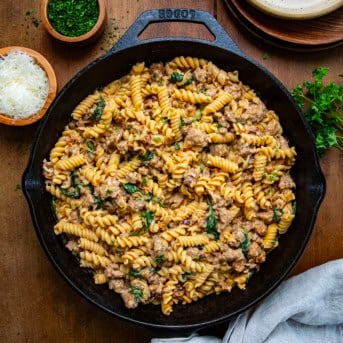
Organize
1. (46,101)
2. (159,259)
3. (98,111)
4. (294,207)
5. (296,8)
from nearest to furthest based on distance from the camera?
(159,259) < (98,111) < (294,207) < (46,101) < (296,8)

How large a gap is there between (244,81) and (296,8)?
2.43 ft

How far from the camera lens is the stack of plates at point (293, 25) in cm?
446

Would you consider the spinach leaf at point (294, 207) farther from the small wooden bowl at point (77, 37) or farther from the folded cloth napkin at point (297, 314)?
the small wooden bowl at point (77, 37)

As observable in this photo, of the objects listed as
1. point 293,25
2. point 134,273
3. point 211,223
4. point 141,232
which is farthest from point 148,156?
point 293,25

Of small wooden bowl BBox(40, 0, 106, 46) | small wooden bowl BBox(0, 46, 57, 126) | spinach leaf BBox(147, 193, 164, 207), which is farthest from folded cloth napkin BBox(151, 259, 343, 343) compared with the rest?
small wooden bowl BBox(40, 0, 106, 46)

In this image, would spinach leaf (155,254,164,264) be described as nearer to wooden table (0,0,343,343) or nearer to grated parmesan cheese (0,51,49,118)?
wooden table (0,0,343,343)

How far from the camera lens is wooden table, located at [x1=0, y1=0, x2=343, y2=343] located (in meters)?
4.54

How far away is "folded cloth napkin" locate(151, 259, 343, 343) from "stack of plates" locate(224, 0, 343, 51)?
5.67 ft

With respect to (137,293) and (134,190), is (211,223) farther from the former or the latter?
(137,293)

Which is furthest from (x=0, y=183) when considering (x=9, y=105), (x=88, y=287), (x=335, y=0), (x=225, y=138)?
(x=335, y=0)

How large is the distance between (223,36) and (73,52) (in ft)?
4.17

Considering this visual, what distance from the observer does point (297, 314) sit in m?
4.32

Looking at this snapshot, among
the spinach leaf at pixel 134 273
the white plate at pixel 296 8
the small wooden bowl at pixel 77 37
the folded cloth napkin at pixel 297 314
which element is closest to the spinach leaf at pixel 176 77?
the small wooden bowl at pixel 77 37

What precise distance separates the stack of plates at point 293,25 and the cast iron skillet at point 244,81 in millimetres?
468
